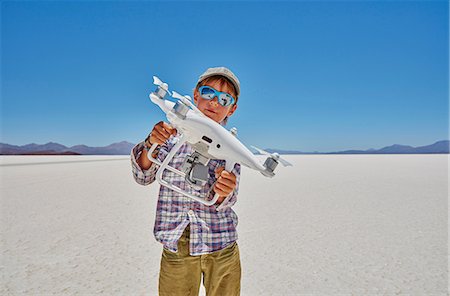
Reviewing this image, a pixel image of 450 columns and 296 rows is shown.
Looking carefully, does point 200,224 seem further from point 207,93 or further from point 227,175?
point 207,93

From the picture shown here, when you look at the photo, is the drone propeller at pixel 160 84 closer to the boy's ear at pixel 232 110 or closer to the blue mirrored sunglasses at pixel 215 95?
the blue mirrored sunglasses at pixel 215 95

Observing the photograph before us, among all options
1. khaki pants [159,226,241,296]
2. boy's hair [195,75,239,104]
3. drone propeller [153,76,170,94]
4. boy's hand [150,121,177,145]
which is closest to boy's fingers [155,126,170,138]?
boy's hand [150,121,177,145]

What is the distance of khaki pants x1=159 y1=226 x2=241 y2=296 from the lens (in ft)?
6.84

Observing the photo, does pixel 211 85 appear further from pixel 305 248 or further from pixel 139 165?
pixel 305 248

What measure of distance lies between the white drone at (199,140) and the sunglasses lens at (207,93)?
0.33 metres

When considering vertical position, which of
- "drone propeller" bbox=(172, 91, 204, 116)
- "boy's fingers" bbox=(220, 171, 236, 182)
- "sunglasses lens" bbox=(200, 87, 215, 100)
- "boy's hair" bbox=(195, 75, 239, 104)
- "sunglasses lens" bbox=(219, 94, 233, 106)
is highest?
"boy's hair" bbox=(195, 75, 239, 104)

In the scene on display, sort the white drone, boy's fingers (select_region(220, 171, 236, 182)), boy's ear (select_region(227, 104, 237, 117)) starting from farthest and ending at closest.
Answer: boy's ear (select_region(227, 104, 237, 117)) → boy's fingers (select_region(220, 171, 236, 182)) → the white drone

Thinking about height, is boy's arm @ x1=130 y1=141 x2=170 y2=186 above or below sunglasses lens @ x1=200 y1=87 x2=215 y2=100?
below

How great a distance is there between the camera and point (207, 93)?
2033 mm

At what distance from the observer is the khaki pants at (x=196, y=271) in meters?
2.08

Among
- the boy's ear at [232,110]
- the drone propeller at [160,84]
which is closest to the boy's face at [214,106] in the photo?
the boy's ear at [232,110]

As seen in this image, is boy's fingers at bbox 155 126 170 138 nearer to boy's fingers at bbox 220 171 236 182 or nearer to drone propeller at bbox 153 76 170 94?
drone propeller at bbox 153 76 170 94

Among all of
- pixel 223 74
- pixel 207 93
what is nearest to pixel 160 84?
pixel 207 93

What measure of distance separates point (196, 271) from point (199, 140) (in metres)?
1.04
